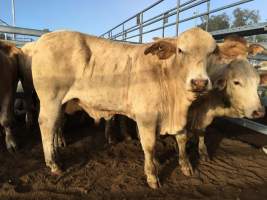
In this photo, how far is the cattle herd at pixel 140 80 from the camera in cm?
343

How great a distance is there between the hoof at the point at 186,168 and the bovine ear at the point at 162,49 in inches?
60.5

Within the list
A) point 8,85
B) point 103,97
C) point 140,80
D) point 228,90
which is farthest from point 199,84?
point 8,85

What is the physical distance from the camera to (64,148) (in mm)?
4715

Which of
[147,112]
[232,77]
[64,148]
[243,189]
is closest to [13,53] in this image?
[64,148]

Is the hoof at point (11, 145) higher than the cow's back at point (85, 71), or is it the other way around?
the cow's back at point (85, 71)

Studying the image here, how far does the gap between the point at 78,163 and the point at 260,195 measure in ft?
7.97

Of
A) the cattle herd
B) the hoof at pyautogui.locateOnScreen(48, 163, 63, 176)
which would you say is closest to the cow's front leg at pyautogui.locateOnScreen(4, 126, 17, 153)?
the cattle herd

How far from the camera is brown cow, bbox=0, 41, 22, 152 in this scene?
425 cm

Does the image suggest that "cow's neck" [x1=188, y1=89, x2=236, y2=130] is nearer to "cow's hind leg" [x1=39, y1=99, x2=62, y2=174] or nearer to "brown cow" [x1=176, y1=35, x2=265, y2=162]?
"brown cow" [x1=176, y1=35, x2=265, y2=162]

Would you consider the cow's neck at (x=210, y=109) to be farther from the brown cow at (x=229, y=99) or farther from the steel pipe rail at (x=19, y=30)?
the steel pipe rail at (x=19, y=30)

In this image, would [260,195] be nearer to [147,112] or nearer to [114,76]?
[147,112]

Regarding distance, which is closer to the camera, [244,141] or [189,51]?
[189,51]

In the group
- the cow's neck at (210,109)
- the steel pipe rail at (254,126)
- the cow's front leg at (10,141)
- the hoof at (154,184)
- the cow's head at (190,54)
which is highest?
the cow's head at (190,54)

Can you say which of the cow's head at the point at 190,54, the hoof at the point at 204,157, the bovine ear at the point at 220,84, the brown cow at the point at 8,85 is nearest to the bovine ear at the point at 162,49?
the cow's head at the point at 190,54
